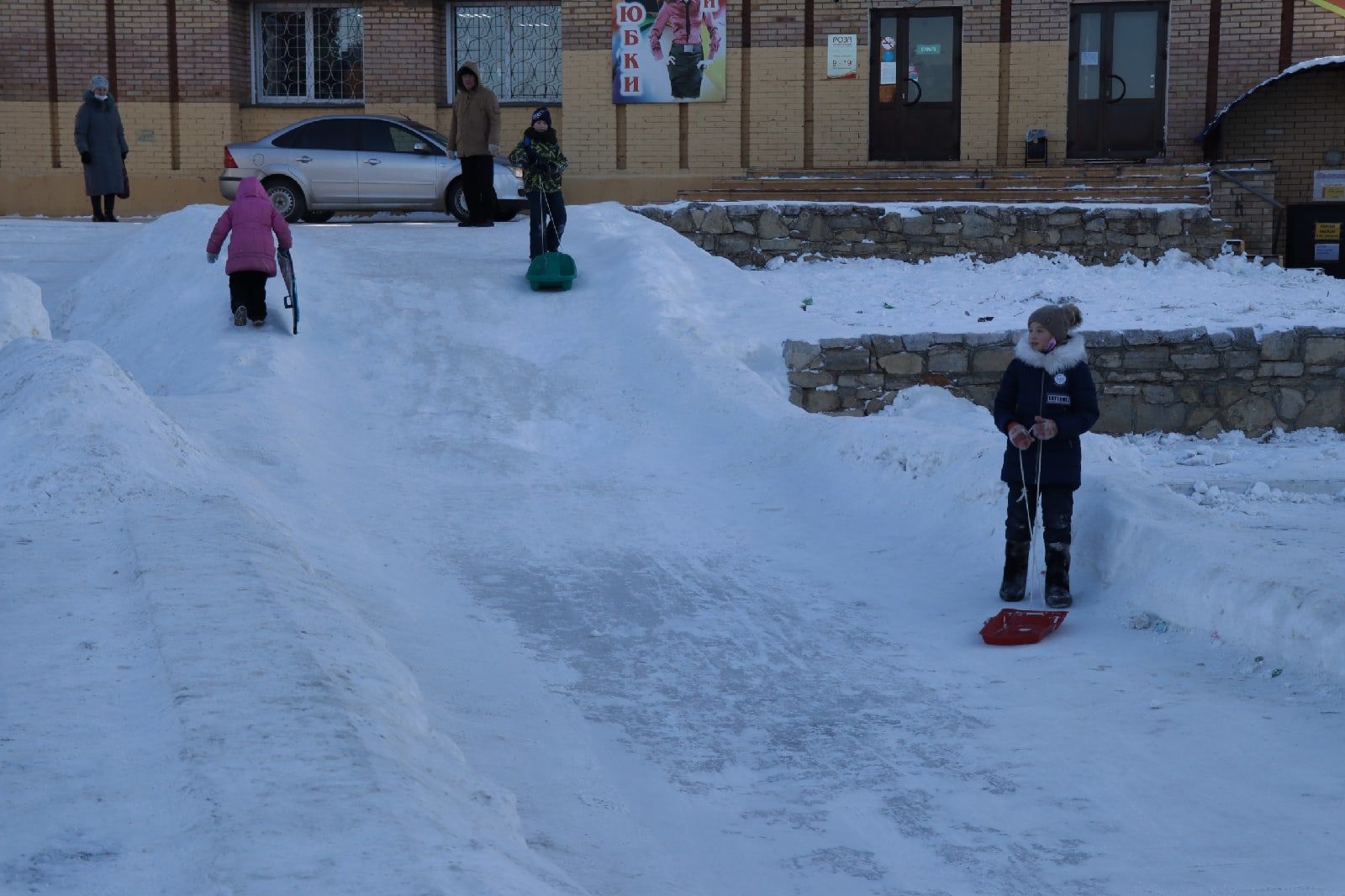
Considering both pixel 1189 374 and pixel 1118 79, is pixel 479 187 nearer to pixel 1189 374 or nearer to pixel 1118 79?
pixel 1189 374

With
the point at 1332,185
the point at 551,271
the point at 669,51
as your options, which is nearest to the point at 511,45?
the point at 669,51

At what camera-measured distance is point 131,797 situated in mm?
3312

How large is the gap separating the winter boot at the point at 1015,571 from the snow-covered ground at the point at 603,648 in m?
0.12

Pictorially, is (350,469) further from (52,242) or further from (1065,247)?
(1065,247)

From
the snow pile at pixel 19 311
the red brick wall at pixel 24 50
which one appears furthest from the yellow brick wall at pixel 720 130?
the snow pile at pixel 19 311

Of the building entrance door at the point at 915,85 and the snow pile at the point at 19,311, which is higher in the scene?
the building entrance door at the point at 915,85

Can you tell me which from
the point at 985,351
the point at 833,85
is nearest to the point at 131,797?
the point at 985,351

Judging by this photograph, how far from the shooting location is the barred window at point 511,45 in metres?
21.3

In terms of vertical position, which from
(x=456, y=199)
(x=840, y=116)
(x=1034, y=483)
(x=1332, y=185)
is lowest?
(x=1034, y=483)

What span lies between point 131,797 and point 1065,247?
51.7 ft

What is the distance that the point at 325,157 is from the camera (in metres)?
17.7

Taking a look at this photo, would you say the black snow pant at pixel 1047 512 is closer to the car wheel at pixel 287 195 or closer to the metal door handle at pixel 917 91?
the car wheel at pixel 287 195

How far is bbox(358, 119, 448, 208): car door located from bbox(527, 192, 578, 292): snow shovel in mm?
4838

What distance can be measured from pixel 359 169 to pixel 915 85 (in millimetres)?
7783
